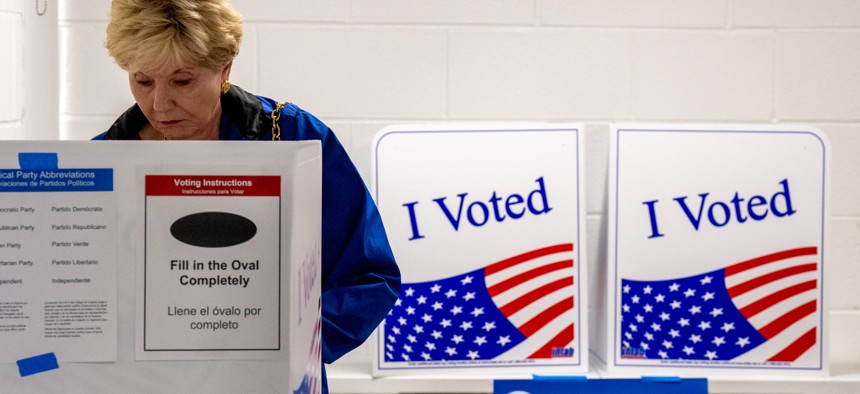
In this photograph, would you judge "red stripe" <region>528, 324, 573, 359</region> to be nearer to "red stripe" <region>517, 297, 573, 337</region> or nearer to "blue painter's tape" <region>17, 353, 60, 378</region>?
"red stripe" <region>517, 297, 573, 337</region>

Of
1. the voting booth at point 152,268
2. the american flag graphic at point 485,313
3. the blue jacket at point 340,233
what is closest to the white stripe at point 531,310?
the american flag graphic at point 485,313

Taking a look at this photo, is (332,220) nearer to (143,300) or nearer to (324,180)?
(324,180)

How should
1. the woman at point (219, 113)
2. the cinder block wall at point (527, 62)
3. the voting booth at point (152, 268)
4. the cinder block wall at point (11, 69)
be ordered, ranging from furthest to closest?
1. the cinder block wall at point (527, 62)
2. the cinder block wall at point (11, 69)
3. the woman at point (219, 113)
4. the voting booth at point (152, 268)

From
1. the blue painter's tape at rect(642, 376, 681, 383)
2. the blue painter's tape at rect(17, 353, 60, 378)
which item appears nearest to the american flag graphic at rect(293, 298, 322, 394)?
the blue painter's tape at rect(17, 353, 60, 378)

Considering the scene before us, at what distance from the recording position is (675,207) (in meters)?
2.26

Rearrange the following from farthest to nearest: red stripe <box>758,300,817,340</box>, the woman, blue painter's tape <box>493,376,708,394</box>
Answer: red stripe <box>758,300,817,340</box>
blue painter's tape <box>493,376,708,394</box>
the woman

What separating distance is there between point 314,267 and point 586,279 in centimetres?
150

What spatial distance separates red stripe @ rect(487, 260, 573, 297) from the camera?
2254 mm

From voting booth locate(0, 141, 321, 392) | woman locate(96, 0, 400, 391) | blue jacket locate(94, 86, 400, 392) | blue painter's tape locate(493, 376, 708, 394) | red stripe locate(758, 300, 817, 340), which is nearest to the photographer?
voting booth locate(0, 141, 321, 392)

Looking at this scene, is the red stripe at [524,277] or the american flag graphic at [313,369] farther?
the red stripe at [524,277]

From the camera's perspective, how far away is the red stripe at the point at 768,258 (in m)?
2.27

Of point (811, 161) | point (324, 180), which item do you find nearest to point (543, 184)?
point (811, 161)

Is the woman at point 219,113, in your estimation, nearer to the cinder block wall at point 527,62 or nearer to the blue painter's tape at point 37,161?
the blue painter's tape at point 37,161

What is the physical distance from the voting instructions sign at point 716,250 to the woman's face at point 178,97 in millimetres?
1185
